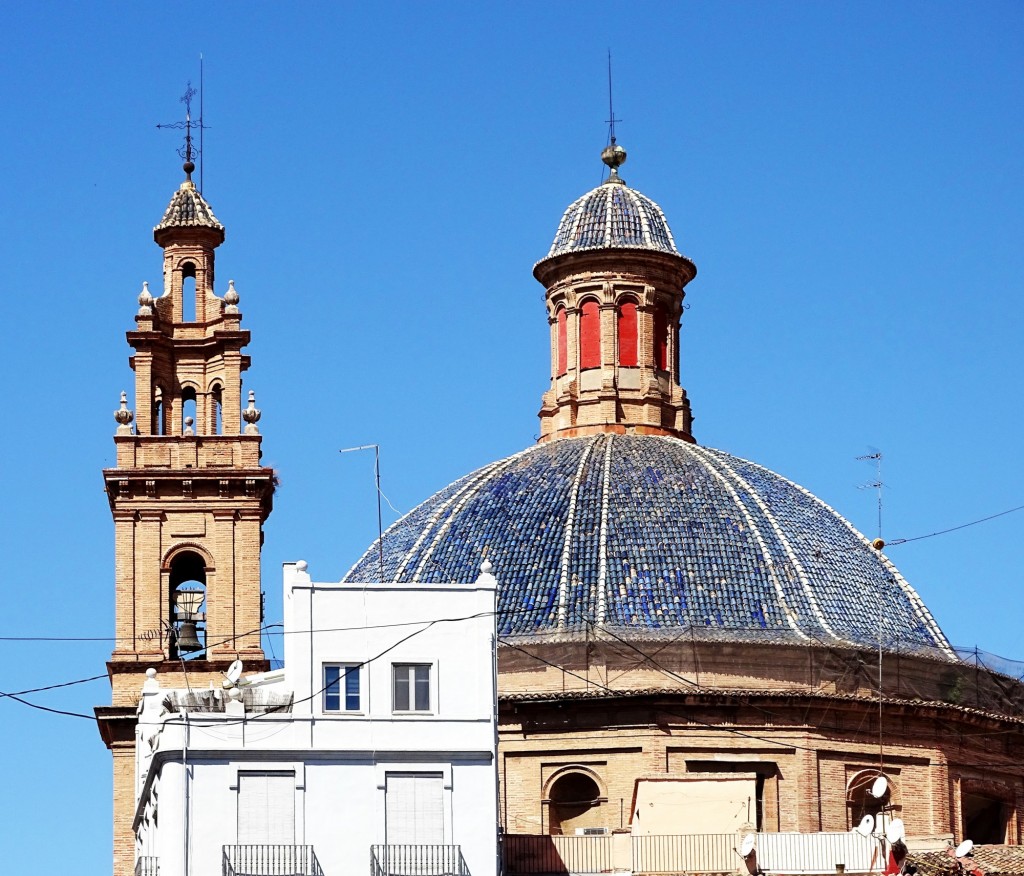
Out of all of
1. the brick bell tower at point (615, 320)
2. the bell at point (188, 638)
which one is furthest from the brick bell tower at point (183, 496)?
the brick bell tower at point (615, 320)

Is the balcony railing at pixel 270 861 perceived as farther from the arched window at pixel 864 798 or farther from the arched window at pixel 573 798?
the arched window at pixel 864 798

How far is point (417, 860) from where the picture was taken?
54375mm

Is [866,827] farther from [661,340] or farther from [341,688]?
[661,340]

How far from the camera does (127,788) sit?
64.6 metres

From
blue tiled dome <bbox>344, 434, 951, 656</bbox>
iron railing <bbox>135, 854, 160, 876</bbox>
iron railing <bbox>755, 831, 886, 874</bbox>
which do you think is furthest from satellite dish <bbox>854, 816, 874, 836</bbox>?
iron railing <bbox>135, 854, 160, 876</bbox>

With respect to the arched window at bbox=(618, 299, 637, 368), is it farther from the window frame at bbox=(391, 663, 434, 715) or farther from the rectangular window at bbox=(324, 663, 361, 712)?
the rectangular window at bbox=(324, 663, 361, 712)

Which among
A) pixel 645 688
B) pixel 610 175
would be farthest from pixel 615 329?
pixel 645 688

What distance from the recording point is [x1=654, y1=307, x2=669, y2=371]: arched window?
7275 cm

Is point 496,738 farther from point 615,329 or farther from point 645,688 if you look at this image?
point 615,329

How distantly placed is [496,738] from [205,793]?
423cm

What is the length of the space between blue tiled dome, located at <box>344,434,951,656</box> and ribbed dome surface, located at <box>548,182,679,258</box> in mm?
4489

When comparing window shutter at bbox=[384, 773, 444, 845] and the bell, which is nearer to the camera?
window shutter at bbox=[384, 773, 444, 845]

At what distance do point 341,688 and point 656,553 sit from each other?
12036 millimetres

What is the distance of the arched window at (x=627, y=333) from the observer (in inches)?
2844
